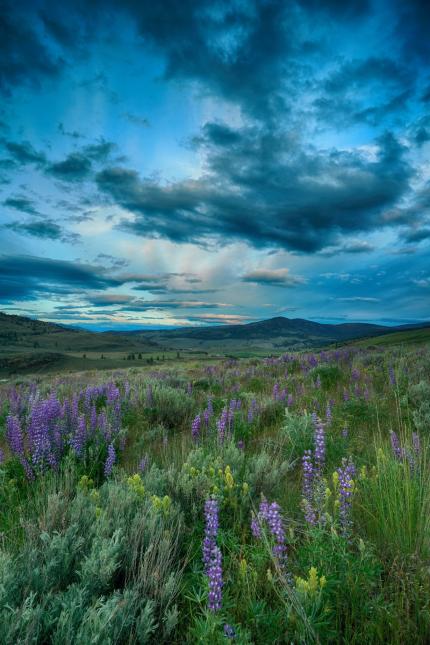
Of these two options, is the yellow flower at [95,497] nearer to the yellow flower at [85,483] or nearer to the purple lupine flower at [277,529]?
the yellow flower at [85,483]

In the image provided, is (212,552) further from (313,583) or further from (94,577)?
(94,577)

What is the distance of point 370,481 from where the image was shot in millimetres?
3109

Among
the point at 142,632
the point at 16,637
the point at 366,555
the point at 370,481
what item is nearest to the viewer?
the point at 16,637

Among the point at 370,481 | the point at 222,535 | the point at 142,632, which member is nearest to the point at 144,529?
the point at 222,535

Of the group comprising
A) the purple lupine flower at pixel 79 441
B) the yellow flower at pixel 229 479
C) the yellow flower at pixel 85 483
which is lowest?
the yellow flower at pixel 85 483

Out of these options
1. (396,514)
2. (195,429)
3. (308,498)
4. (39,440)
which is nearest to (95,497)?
(39,440)

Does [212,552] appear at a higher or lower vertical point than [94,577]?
higher

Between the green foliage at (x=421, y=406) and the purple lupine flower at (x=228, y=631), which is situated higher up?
the green foliage at (x=421, y=406)

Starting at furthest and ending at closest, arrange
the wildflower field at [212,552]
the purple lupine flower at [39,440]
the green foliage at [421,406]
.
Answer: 1. the green foliage at [421,406]
2. the purple lupine flower at [39,440]
3. the wildflower field at [212,552]

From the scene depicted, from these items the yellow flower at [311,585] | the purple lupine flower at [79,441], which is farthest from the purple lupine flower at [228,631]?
the purple lupine flower at [79,441]

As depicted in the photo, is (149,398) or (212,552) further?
(149,398)

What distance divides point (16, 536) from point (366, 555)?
8.37ft

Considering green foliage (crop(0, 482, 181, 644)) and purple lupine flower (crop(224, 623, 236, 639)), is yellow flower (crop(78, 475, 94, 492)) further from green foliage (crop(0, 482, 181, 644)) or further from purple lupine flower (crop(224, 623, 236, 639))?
purple lupine flower (crop(224, 623, 236, 639))

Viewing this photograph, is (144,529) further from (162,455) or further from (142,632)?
(162,455)
